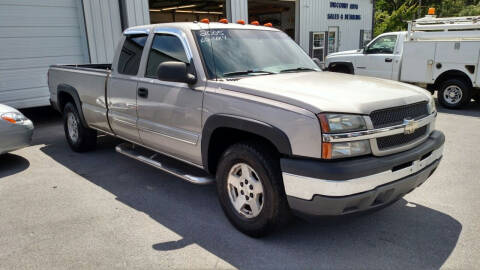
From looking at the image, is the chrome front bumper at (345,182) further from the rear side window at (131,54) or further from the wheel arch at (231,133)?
the rear side window at (131,54)

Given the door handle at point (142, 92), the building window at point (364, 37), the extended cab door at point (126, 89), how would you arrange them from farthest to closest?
the building window at point (364, 37)
the extended cab door at point (126, 89)
the door handle at point (142, 92)

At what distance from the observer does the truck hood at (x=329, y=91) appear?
2.91m

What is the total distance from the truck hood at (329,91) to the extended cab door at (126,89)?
1625 mm

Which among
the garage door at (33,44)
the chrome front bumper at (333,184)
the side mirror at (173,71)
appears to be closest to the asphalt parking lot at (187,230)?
the chrome front bumper at (333,184)

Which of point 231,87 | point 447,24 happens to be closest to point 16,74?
point 231,87

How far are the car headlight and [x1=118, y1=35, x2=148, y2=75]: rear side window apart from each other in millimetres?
2773

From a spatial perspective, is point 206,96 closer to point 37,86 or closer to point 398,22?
point 37,86

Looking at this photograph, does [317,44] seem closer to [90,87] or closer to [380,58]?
[380,58]

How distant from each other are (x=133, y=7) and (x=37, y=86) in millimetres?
3249

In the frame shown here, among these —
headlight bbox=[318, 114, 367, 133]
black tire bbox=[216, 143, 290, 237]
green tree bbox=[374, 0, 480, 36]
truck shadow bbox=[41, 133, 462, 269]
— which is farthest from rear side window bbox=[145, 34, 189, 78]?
green tree bbox=[374, 0, 480, 36]

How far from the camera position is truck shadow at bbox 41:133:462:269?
10.2 feet

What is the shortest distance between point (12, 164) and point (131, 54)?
2.79 meters

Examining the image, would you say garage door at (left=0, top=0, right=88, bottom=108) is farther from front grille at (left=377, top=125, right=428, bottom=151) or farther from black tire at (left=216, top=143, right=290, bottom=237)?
front grille at (left=377, top=125, right=428, bottom=151)

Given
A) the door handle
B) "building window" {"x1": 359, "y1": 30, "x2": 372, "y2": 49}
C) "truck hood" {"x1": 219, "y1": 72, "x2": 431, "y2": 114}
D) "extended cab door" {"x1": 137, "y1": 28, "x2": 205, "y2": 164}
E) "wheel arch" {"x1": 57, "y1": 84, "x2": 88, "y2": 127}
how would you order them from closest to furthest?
"truck hood" {"x1": 219, "y1": 72, "x2": 431, "y2": 114}
"extended cab door" {"x1": 137, "y1": 28, "x2": 205, "y2": 164}
the door handle
"wheel arch" {"x1": 57, "y1": 84, "x2": 88, "y2": 127}
"building window" {"x1": 359, "y1": 30, "x2": 372, "y2": 49}
